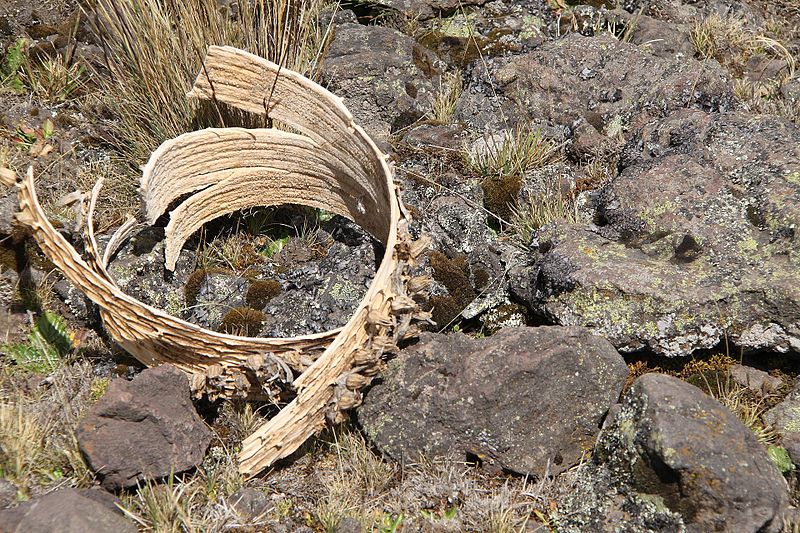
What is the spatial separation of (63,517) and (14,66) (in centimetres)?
411

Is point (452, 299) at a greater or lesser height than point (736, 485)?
lesser

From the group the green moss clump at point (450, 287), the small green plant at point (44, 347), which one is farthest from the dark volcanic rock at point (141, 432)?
the green moss clump at point (450, 287)

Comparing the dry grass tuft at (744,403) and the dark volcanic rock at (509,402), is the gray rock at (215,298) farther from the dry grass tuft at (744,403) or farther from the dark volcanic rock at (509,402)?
the dry grass tuft at (744,403)

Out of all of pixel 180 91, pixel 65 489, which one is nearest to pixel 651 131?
pixel 180 91

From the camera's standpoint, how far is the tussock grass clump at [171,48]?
4.84 m

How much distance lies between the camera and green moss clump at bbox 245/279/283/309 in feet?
15.1

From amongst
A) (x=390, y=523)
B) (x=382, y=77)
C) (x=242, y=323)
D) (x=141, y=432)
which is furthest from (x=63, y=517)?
(x=382, y=77)

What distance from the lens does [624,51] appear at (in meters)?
5.65

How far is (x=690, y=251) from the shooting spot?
4.21 metres

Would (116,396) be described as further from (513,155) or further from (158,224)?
(513,155)

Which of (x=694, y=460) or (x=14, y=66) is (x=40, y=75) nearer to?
(x=14, y=66)

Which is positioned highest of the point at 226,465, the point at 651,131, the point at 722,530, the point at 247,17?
the point at 247,17

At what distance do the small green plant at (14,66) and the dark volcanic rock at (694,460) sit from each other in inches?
201

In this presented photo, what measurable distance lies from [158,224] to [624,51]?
3707 mm
